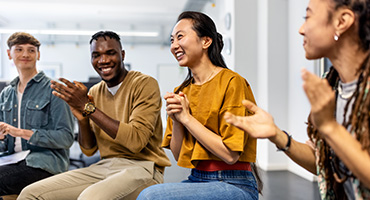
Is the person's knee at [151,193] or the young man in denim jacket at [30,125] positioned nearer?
the person's knee at [151,193]

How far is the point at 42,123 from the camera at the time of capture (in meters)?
1.99

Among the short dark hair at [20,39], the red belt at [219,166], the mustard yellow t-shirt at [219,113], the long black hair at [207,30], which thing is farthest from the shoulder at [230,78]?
the short dark hair at [20,39]

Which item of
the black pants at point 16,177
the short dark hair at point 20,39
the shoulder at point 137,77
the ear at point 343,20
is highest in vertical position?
the short dark hair at point 20,39

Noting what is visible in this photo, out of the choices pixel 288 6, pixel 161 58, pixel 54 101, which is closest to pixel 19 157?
pixel 54 101

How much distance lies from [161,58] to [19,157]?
34.7ft

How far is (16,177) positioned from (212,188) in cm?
126

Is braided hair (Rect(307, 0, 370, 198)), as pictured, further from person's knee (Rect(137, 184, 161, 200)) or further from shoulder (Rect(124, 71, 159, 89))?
shoulder (Rect(124, 71, 159, 89))

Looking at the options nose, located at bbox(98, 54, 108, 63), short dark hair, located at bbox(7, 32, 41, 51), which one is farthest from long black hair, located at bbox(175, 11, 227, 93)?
short dark hair, located at bbox(7, 32, 41, 51)

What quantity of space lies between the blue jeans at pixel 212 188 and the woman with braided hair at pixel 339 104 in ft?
0.86

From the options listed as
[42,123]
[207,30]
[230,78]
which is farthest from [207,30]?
[42,123]

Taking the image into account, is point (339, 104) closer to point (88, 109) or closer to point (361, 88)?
point (361, 88)

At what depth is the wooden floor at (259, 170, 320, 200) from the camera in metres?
2.93

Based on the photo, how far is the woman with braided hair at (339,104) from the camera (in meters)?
0.70

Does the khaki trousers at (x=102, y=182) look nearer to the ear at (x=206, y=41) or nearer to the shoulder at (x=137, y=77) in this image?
the shoulder at (x=137, y=77)
